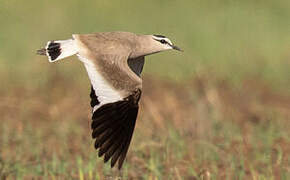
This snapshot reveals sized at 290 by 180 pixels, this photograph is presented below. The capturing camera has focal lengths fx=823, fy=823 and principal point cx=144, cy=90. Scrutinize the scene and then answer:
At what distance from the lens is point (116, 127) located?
550 centimetres

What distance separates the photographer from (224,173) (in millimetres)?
6293

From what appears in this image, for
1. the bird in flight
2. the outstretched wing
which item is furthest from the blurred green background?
the outstretched wing

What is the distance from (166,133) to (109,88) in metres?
2.01

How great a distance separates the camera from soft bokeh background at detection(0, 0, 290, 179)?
6.44 meters

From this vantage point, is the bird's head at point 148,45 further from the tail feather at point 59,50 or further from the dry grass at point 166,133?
the dry grass at point 166,133

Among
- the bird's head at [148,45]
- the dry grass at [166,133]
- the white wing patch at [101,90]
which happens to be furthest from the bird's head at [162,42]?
the white wing patch at [101,90]

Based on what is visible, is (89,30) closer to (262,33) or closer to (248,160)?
(262,33)

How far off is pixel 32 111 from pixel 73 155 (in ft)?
5.61

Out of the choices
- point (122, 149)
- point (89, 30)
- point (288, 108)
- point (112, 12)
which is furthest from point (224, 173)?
point (112, 12)

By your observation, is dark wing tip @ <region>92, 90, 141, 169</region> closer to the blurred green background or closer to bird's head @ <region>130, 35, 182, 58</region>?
bird's head @ <region>130, 35, 182, 58</region>

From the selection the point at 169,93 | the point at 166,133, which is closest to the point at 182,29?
the point at 169,93

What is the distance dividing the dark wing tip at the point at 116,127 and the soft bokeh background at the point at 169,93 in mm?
305

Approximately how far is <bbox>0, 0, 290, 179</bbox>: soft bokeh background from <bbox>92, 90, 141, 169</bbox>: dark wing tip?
0.31m

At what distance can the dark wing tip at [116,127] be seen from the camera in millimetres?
5449
